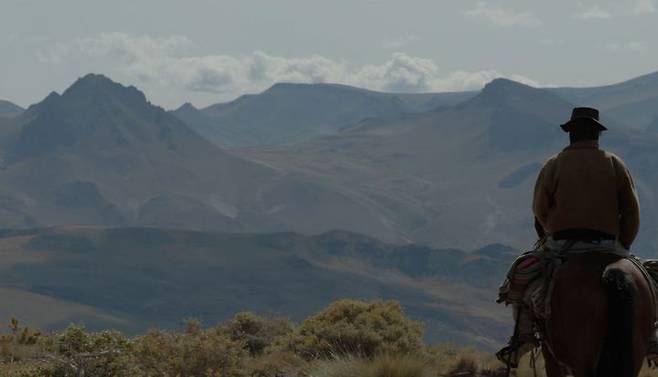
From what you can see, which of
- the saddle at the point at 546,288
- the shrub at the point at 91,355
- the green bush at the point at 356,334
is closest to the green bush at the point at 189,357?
the shrub at the point at 91,355

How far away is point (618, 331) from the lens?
32.5 ft

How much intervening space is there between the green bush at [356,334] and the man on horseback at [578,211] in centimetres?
639

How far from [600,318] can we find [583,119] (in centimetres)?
274

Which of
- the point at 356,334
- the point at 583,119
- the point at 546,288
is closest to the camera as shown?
the point at 546,288

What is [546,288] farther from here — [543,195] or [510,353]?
[543,195]

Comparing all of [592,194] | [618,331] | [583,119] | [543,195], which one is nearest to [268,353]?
[543,195]

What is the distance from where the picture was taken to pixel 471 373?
696 inches

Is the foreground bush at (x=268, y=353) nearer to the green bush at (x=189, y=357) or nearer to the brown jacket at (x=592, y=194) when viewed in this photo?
the green bush at (x=189, y=357)

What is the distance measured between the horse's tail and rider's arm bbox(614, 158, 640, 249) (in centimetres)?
142

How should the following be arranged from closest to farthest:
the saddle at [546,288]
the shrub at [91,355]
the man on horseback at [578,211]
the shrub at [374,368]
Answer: the saddle at [546,288] → the man on horseback at [578,211] → the shrub at [91,355] → the shrub at [374,368]

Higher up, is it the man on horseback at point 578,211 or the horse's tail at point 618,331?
the man on horseback at point 578,211

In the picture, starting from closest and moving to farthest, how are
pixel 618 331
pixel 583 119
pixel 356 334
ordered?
1. pixel 618 331
2. pixel 583 119
3. pixel 356 334

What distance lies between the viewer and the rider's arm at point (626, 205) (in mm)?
11297

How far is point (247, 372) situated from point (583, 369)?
8.41 m
